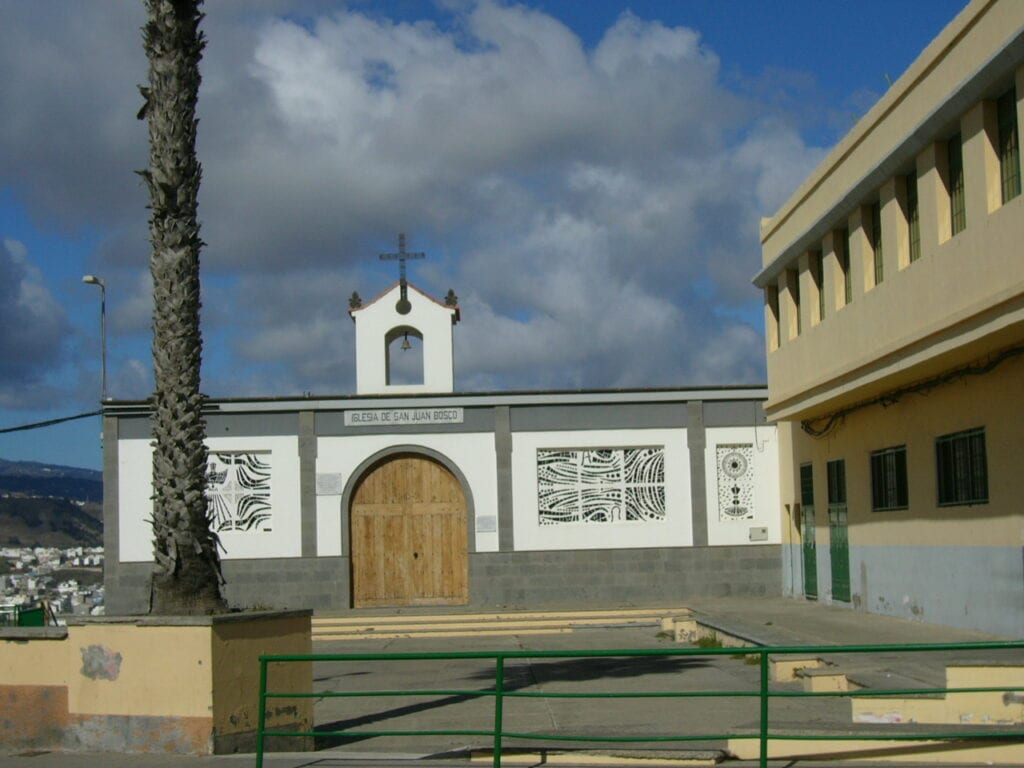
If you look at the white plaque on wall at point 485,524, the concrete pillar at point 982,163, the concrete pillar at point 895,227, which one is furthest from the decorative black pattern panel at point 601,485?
the concrete pillar at point 982,163

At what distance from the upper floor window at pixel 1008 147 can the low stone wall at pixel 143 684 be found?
32.6 feet

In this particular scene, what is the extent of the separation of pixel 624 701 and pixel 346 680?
499 cm

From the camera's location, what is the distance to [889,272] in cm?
1945

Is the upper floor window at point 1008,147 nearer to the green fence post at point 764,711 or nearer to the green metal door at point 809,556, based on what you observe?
the green fence post at point 764,711

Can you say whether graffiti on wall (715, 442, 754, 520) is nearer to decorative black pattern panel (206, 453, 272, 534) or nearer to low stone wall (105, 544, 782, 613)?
low stone wall (105, 544, 782, 613)

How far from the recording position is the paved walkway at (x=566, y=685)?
35.5 ft

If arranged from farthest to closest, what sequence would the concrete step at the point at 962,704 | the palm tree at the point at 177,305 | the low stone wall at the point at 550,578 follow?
the low stone wall at the point at 550,578, the palm tree at the point at 177,305, the concrete step at the point at 962,704

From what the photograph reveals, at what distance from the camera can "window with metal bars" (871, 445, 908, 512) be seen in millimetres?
21141

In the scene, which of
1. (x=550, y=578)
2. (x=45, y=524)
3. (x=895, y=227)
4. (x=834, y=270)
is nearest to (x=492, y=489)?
(x=550, y=578)

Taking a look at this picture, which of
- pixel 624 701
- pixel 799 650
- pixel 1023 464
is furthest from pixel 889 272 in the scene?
pixel 799 650

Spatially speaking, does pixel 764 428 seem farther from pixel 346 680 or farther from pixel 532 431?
pixel 346 680

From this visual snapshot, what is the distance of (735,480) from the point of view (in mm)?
28562

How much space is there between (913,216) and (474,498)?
1239 centimetres

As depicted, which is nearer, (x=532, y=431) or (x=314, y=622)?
(x=314, y=622)
